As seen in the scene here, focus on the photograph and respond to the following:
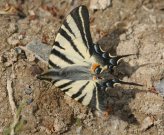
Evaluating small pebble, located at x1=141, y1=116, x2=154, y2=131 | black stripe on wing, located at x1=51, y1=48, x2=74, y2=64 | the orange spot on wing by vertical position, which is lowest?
small pebble, located at x1=141, y1=116, x2=154, y2=131

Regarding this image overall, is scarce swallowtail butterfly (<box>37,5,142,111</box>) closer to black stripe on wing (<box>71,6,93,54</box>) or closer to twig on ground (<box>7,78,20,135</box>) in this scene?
black stripe on wing (<box>71,6,93,54</box>)

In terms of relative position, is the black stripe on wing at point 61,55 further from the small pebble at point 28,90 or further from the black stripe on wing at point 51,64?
the small pebble at point 28,90

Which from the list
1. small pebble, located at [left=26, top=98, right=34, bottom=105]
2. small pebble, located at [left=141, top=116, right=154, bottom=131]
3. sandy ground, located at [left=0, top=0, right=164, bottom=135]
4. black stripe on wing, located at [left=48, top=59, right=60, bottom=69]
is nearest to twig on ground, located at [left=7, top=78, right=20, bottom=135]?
sandy ground, located at [left=0, top=0, right=164, bottom=135]

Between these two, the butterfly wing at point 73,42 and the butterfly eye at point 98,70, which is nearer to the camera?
the butterfly eye at point 98,70

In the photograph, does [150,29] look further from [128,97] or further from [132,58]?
[128,97]

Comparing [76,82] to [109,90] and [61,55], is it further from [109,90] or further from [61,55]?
[109,90]

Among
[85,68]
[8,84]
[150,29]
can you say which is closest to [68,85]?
[85,68]

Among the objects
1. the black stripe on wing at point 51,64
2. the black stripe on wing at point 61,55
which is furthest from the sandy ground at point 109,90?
the black stripe on wing at point 61,55

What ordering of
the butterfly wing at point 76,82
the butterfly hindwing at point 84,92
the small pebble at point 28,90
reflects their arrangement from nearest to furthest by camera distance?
the butterfly hindwing at point 84,92
the butterfly wing at point 76,82
the small pebble at point 28,90

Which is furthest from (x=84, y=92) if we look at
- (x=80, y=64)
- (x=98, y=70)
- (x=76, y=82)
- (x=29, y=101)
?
(x=29, y=101)
